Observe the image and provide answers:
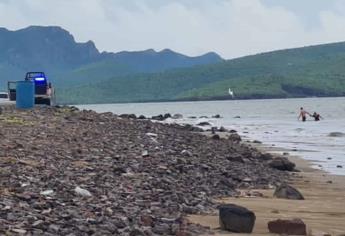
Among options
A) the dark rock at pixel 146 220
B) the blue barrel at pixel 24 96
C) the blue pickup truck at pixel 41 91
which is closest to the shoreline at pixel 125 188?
the dark rock at pixel 146 220

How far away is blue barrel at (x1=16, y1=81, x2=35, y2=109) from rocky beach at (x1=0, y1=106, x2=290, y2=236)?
516 inches

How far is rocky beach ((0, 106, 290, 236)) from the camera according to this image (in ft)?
25.2

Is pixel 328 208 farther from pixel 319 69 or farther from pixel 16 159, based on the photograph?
pixel 319 69

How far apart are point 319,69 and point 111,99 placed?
55458mm

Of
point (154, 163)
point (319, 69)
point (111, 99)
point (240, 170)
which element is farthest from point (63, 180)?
point (111, 99)

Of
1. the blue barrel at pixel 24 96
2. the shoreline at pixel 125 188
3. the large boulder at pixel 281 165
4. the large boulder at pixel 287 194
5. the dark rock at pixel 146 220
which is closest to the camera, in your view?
the shoreline at pixel 125 188

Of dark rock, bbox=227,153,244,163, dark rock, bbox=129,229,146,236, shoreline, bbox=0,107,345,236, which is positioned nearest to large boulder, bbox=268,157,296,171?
dark rock, bbox=227,153,244,163

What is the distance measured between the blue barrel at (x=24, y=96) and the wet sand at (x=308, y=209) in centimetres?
1675

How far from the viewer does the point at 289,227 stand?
8.73 metres

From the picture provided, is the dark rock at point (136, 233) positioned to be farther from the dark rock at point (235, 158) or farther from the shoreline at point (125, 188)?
the dark rock at point (235, 158)

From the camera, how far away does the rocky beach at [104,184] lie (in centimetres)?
767

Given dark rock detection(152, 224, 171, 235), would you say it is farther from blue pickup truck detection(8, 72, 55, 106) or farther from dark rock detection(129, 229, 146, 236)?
blue pickup truck detection(8, 72, 55, 106)

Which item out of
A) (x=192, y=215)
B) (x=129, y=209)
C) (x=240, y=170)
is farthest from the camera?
(x=240, y=170)

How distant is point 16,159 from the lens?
421 inches
